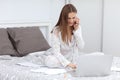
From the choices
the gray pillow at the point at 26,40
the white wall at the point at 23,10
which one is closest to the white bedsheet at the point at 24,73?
the gray pillow at the point at 26,40

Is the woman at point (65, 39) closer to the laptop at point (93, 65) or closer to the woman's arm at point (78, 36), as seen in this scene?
the woman's arm at point (78, 36)

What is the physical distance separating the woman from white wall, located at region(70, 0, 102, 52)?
5.49 ft

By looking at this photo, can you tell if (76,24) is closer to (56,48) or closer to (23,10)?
(56,48)

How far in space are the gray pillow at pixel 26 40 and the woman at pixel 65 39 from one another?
0.72 meters

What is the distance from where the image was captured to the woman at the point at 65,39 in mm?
2641

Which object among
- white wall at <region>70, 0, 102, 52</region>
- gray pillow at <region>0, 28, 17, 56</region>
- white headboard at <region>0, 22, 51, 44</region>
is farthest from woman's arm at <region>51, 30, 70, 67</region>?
white wall at <region>70, 0, 102, 52</region>

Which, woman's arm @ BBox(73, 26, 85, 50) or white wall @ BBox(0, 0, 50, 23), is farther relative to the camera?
white wall @ BBox(0, 0, 50, 23)

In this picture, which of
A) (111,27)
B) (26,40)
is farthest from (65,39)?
(111,27)

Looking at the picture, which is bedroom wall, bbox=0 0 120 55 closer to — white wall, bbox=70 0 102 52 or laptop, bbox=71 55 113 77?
white wall, bbox=70 0 102 52

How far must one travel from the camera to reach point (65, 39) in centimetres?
274

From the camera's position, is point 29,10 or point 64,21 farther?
point 29,10

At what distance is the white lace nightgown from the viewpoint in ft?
8.57

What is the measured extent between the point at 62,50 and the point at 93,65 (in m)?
0.61

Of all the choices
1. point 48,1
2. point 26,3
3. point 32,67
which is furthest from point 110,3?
point 32,67
